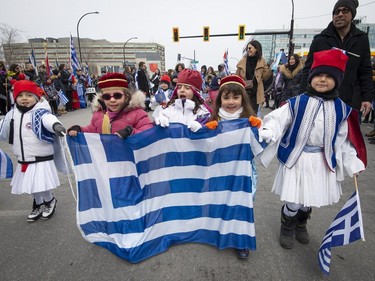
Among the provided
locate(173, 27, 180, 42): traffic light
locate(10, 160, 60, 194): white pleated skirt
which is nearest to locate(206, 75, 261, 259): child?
locate(10, 160, 60, 194): white pleated skirt

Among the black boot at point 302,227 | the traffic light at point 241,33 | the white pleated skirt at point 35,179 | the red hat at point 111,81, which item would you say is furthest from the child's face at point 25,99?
the traffic light at point 241,33

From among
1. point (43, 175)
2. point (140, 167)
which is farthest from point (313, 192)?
point (43, 175)

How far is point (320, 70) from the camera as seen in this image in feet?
6.39

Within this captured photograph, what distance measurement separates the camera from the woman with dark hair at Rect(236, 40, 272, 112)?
4.46m

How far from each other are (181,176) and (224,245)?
2.40ft

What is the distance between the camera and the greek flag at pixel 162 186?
2.07 m

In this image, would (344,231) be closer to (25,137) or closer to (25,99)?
(25,137)

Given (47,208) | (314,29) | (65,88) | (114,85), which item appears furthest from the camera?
(314,29)

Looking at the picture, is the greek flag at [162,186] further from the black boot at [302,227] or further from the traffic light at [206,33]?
the traffic light at [206,33]

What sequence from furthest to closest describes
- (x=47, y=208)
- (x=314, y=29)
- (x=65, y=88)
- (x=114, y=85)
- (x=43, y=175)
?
(x=314, y=29) < (x=65, y=88) < (x=47, y=208) < (x=43, y=175) < (x=114, y=85)

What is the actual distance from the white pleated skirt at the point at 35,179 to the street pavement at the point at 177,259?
0.44 m

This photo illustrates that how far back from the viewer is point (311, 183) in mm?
2039

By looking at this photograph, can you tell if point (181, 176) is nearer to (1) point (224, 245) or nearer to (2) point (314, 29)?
(1) point (224, 245)

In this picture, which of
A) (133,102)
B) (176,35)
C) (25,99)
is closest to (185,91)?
(133,102)
